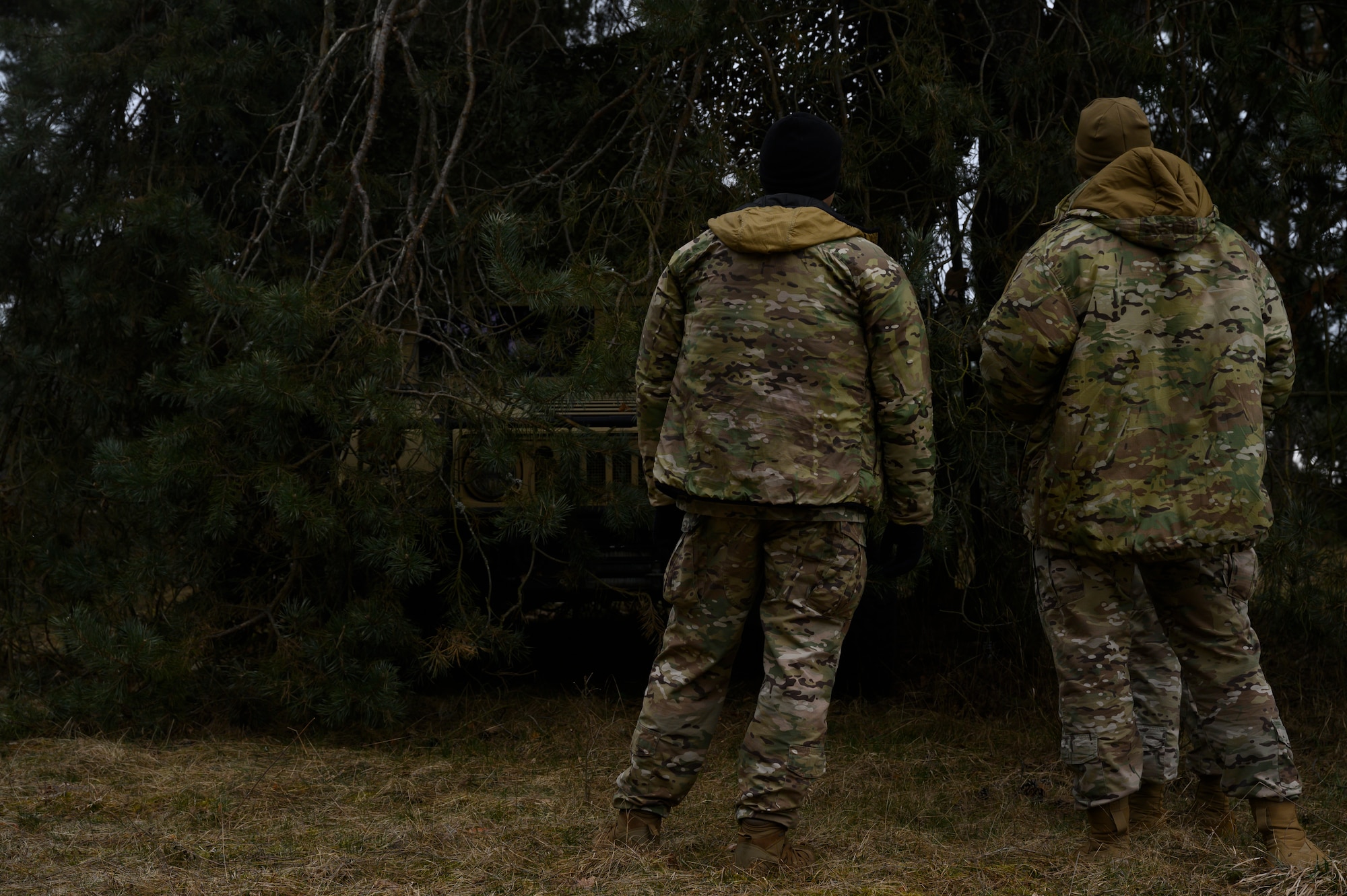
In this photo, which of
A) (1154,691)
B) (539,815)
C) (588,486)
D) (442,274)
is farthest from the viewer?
(442,274)

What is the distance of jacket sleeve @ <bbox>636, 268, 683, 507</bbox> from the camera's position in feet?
9.89

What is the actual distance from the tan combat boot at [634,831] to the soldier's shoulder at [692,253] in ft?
4.13

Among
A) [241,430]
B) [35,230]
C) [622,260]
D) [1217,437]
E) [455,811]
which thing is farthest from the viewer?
[35,230]

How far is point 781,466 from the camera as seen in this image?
2795mm

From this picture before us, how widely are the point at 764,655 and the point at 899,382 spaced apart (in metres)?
0.69

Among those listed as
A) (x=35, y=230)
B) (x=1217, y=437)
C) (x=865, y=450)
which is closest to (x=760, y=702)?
(x=865, y=450)

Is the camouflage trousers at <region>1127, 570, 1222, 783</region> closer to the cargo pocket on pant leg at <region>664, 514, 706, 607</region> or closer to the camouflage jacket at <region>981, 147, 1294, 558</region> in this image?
the camouflage jacket at <region>981, 147, 1294, 558</region>

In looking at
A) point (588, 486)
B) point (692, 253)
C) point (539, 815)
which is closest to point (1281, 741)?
point (692, 253)

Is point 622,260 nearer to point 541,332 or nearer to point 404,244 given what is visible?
point 541,332

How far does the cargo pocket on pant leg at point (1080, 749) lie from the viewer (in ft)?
9.40

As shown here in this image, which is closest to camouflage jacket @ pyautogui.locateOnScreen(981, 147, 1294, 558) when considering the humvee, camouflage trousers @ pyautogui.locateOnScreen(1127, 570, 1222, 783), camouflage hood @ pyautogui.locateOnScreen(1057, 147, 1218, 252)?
camouflage hood @ pyautogui.locateOnScreen(1057, 147, 1218, 252)

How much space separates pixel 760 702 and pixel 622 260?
7.65 feet

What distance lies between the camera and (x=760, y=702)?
286 centimetres

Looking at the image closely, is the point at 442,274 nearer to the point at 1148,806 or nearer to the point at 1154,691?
the point at 1154,691
